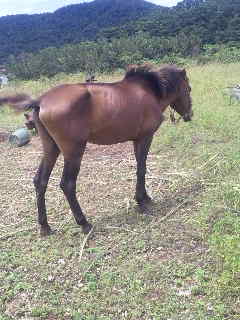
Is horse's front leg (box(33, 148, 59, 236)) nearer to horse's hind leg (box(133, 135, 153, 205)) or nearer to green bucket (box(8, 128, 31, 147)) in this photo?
horse's hind leg (box(133, 135, 153, 205))

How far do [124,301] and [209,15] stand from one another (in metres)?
30.3

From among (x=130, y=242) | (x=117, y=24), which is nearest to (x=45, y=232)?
(x=130, y=242)

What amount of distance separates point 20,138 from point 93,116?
376 cm

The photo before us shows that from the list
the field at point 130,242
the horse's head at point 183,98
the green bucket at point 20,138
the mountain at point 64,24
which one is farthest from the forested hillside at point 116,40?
the horse's head at point 183,98

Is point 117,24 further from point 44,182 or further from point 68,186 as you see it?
point 68,186

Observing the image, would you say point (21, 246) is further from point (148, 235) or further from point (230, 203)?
point (230, 203)

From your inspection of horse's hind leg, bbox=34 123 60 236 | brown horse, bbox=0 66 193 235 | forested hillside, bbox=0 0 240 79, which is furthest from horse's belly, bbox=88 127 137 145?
forested hillside, bbox=0 0 240 79

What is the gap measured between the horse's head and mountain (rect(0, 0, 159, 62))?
29.5 metres

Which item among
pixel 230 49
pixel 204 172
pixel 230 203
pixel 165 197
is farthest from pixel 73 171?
pixel 230 49

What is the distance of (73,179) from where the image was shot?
13.9 ft

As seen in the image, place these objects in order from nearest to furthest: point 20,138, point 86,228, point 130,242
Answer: point 130,242 → point 86,228 → point 20,138

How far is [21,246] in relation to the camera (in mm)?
4289

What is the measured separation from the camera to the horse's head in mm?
4922

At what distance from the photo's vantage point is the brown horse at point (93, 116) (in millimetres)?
4059
